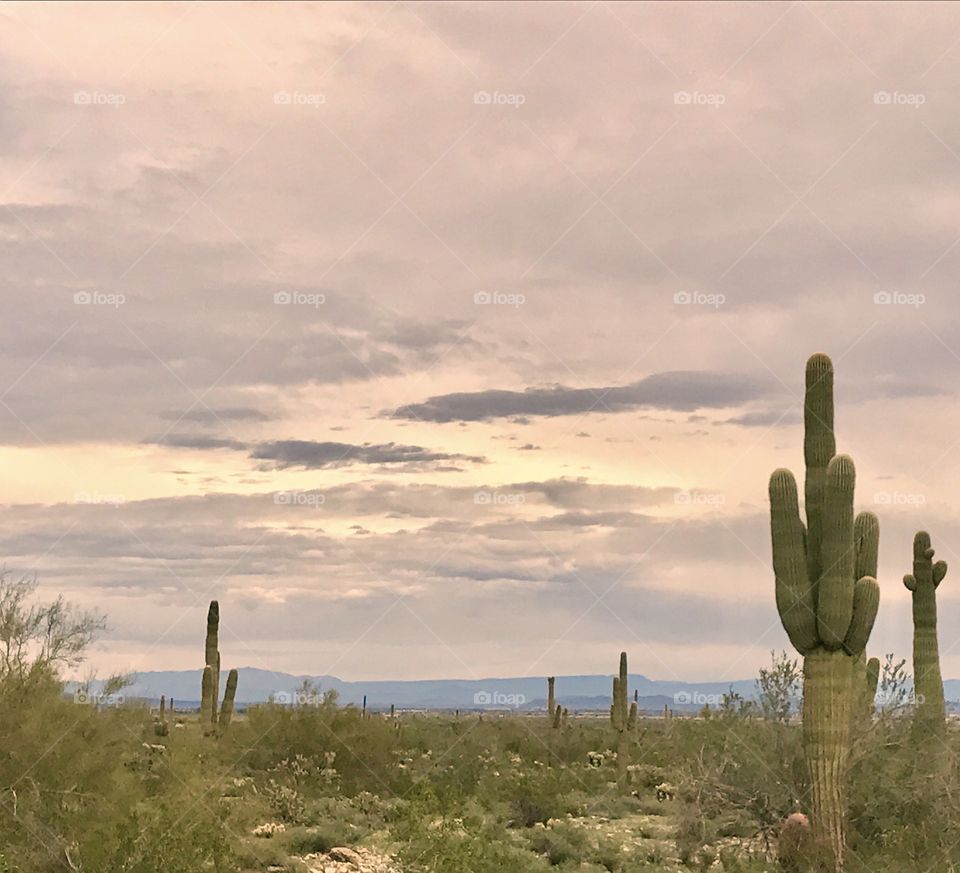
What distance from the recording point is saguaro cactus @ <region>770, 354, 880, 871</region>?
648 inches

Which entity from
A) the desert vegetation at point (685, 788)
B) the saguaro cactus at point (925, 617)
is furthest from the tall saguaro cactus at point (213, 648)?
the saguaro cactus at point (925, 617)

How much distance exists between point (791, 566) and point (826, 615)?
84 cm

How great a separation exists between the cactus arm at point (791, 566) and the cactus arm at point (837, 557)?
0.58 feet

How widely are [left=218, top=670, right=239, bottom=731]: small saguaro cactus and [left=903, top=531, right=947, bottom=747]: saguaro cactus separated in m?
17.1

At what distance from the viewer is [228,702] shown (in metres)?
33.2

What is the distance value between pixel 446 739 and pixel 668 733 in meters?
14.1

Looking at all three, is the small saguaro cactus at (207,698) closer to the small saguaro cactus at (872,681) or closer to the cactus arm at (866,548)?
the small saguaro cactus at (872,681)

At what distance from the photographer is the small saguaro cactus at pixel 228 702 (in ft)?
106

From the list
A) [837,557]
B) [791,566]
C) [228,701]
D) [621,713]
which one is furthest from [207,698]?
[837,557]

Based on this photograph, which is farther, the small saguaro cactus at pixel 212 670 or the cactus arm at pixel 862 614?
the small saguaro cactus at pixel 212 670

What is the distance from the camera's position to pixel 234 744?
93.8ft

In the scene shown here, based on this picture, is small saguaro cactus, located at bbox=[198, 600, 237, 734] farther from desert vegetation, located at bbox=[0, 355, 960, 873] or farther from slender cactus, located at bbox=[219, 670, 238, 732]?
desert vegetation, located at bbox=[0, 355, 960, 873]

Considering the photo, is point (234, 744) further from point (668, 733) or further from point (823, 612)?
point (823, 612)

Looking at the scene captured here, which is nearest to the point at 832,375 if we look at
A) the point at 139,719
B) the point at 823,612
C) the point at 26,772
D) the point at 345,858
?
the point at 823,612
